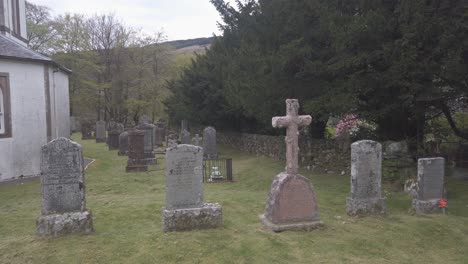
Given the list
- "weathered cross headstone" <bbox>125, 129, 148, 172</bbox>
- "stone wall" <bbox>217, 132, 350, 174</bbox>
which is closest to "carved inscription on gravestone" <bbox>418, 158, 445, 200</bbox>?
"stone wall" <bbox>217, 132, 350, 174</bbox>

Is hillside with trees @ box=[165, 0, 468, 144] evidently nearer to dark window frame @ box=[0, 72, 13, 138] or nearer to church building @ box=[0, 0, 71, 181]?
church building @ box=[0, 0, 71, 181]

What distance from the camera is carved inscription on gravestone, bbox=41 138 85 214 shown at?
6426mm

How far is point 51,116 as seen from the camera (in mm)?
14898

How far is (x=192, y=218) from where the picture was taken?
6719 millimetres

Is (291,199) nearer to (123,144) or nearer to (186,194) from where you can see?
(186,194)

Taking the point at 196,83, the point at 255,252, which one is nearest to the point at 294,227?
the point at 255,252

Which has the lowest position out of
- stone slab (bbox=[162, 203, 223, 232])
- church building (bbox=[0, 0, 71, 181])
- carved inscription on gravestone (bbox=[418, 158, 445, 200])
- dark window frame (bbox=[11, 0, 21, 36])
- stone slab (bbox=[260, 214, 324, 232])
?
stone slab (bbox=[260, 214, 324, 232])

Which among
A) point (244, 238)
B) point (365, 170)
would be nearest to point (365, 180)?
point (365, 170)

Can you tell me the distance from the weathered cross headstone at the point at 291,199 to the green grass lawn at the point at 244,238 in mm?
229

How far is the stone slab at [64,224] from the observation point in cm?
628

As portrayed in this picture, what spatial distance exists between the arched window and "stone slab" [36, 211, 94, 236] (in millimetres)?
8400

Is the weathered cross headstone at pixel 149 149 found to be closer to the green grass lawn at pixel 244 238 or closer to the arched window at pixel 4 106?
the arched window at pixel 4 106

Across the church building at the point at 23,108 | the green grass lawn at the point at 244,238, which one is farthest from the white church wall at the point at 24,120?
the green grass lawn at the point at 244,238

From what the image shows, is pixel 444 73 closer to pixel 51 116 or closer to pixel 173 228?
pixel 173 228
